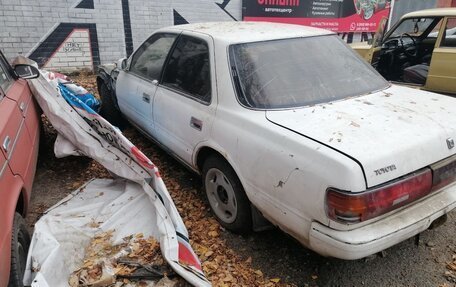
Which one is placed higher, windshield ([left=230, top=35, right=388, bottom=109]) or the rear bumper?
windshield ([left=230, top=35, right=388, bottom=109])

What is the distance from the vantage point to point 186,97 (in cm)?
324

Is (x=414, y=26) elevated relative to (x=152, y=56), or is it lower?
elevated

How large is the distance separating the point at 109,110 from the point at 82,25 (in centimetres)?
390

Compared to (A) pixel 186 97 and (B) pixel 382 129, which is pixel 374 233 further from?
(A) pixel 186 97

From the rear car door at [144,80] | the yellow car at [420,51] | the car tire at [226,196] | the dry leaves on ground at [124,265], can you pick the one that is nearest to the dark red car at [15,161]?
the dry leaves on ground at [124,265]

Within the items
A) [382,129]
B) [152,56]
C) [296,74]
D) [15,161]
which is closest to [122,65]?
[152,56]

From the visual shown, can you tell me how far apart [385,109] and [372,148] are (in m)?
0.68

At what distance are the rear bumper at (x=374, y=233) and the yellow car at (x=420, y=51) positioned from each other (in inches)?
154

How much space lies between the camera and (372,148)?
2.05 meters

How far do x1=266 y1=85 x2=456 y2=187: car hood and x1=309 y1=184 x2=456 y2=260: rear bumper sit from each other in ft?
0.92

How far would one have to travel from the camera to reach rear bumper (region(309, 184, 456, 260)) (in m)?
2.01

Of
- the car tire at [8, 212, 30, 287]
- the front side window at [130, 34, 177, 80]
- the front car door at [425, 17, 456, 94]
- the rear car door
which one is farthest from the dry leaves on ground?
the front car door at [425, 17, 456, 94]

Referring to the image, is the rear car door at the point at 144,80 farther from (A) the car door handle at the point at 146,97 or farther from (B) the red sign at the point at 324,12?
(B) the red sign at the point at 324,12

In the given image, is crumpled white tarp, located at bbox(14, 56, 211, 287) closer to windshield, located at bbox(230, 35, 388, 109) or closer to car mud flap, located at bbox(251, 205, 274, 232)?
car mud flap, located at bbox(251, 205, 274, 232)
